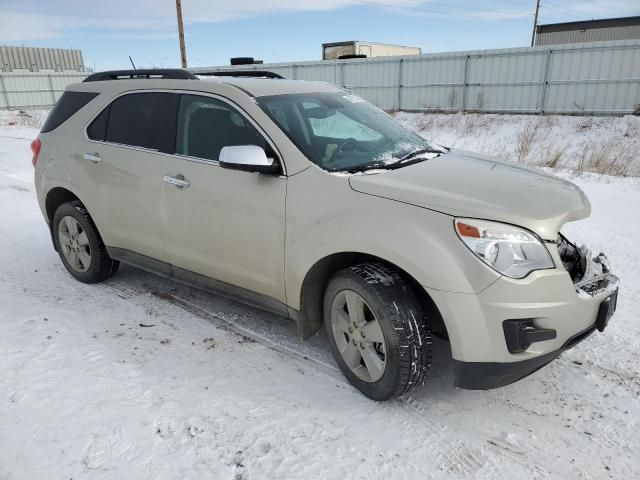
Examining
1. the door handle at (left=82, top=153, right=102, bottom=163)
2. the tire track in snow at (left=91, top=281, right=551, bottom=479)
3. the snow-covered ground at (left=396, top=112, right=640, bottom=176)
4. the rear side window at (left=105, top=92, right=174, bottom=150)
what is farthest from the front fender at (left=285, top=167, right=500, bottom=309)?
the snow-covered ground at (left=396, top=112, right=640, bottom=176)

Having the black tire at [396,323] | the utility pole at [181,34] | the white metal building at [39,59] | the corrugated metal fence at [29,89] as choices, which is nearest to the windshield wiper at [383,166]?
the black tire at [396,323]

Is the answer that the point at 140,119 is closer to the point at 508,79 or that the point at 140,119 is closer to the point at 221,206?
the point at 221,206

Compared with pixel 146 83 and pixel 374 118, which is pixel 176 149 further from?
pixel 374 118

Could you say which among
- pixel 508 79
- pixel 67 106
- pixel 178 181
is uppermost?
pixel 508 79

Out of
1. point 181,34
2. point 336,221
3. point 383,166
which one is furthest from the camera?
point 181,34

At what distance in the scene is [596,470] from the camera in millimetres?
2346

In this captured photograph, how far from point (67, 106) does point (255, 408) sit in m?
3.33

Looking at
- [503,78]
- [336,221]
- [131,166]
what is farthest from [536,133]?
[336,221]

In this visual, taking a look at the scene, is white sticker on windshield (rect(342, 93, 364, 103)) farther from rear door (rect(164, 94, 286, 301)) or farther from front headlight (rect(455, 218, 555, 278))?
front headlight (rect(455, 218, 555, 278))

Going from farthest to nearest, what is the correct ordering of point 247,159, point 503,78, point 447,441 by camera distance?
point 503,78
point 247,159
point 447,441

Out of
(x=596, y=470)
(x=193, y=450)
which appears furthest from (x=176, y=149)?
(x=596, y=470)

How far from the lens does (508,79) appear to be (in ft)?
65.1

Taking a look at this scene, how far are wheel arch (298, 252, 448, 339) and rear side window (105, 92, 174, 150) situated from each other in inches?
63.8

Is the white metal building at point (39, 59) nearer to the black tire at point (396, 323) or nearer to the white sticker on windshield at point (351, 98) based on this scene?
the white sticker on windshield at point (351, 98)
